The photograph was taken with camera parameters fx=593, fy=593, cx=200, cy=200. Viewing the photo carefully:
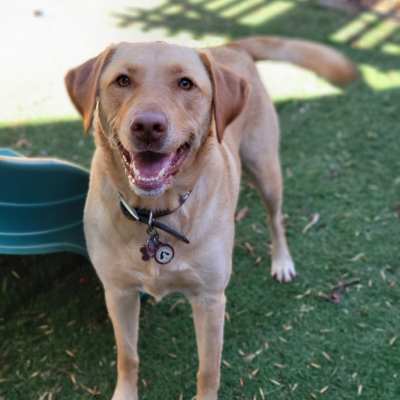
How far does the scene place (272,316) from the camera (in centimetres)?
370

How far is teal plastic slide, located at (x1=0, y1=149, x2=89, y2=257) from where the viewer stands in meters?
3.22

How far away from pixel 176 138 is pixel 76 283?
185 cm

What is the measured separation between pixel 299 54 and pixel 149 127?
2025mm

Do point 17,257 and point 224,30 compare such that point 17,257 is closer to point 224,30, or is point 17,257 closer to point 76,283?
point 76,283

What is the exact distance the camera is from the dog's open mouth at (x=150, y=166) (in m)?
2.35

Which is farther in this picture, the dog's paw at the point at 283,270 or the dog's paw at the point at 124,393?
the dog's paw at the point at 283,270

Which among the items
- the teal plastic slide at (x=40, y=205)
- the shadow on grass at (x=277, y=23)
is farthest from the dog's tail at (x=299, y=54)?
the shadow on grass at (x=277, y=23)

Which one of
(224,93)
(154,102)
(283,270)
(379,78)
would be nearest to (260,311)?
(283,270)

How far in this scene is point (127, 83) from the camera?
8.11 feet

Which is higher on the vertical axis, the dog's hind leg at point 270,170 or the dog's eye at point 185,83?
the dog's eye at point 185,83

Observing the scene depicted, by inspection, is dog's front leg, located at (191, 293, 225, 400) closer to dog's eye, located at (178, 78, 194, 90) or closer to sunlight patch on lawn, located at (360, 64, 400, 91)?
dog's eye, located at (178, 78, 194, 90)

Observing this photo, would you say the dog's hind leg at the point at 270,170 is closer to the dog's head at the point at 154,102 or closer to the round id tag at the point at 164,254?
the dog's head at the point at 154,102

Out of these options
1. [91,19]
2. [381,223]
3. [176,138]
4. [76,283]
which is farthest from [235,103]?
[91,19]

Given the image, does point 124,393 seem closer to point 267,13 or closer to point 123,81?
point 123,81
